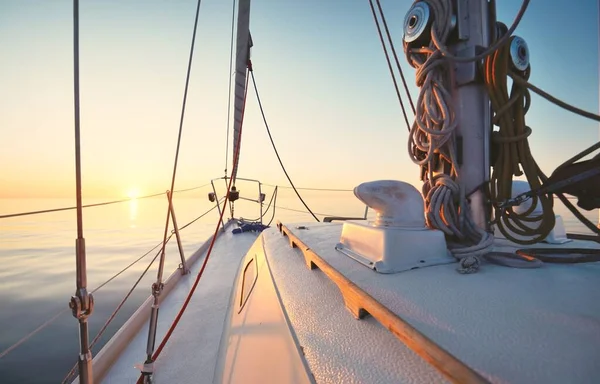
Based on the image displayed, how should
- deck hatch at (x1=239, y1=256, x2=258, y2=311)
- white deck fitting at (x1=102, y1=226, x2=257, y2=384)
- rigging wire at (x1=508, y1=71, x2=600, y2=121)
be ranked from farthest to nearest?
deck hatch at (x1=239, y1=256, x2=258, y2=311)
white deck fitting at (x1=102, y1=226, x2=257, y2=384)
rigging wire at (x1=508, y1=71, x2=600, y2=121)

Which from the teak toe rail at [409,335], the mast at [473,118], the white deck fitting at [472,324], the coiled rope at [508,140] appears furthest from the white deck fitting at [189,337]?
the coiled rope at [508,140]

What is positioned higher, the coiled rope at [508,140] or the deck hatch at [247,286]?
the coiled rope at [508,140]

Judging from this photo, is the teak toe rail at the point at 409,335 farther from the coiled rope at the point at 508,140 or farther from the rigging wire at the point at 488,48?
the rigging wire at the point at 488,48

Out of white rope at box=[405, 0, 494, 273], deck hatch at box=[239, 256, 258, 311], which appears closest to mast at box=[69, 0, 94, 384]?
deck hatch at box=[239, 256, 258, 311]

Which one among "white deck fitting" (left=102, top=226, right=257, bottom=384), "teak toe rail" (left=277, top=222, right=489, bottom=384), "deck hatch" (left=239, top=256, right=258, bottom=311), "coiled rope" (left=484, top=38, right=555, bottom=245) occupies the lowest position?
"white deck fitting" (left=102, top=226, right=257, bottom=384)

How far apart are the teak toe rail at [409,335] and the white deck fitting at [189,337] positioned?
4.00ft

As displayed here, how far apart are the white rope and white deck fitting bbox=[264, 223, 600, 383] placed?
0.32 metres

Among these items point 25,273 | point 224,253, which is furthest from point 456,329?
point 25,273

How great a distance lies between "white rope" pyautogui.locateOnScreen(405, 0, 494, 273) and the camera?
64.7 inches

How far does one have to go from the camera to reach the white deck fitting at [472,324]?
2.15 ft

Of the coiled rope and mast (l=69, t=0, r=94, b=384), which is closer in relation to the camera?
mast (l=69, t=0, r=94, b=384)

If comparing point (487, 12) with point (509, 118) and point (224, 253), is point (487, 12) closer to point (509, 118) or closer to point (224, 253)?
point (509, 118)

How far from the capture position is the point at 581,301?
0.92 metres

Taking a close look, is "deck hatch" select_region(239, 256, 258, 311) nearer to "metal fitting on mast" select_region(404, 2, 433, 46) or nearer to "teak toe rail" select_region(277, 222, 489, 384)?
"teak toe rail" select_region(277, 222, 489, 384)
